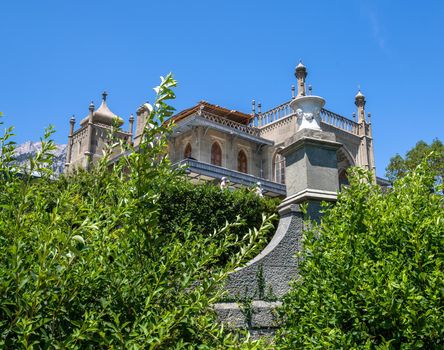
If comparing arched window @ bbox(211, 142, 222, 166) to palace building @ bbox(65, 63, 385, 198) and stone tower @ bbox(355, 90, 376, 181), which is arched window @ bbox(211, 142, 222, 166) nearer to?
palace building @ bbox(65, 63, 385, 198)

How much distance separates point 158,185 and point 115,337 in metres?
1.01

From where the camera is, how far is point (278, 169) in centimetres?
3300

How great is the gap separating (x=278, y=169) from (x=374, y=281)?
30.0m

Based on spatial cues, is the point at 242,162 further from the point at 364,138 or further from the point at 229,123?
the point at 364,138

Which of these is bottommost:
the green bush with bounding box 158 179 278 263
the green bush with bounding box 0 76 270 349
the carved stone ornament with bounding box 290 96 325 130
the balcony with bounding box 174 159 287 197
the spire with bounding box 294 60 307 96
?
the green bush with bounding box 0 76 270 349

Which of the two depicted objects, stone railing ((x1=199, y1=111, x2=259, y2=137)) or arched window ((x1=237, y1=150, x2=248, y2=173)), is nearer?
stone railing ((x1=199, y1=111, x2=259, y2=137))

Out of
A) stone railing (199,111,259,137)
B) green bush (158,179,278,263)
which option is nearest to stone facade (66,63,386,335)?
stone railing (199,111,259,137)

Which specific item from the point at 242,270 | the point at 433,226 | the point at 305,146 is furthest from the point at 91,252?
the point at 305,146

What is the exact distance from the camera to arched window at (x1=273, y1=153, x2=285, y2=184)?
32.6m

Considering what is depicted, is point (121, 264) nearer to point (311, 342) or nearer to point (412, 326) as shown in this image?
point (311, 342)

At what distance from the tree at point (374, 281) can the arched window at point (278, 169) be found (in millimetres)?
28472

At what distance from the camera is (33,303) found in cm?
203

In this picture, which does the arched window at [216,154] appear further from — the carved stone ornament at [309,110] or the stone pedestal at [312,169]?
the stone pedestal at [312,169]

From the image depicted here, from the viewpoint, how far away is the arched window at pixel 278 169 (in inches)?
1283
